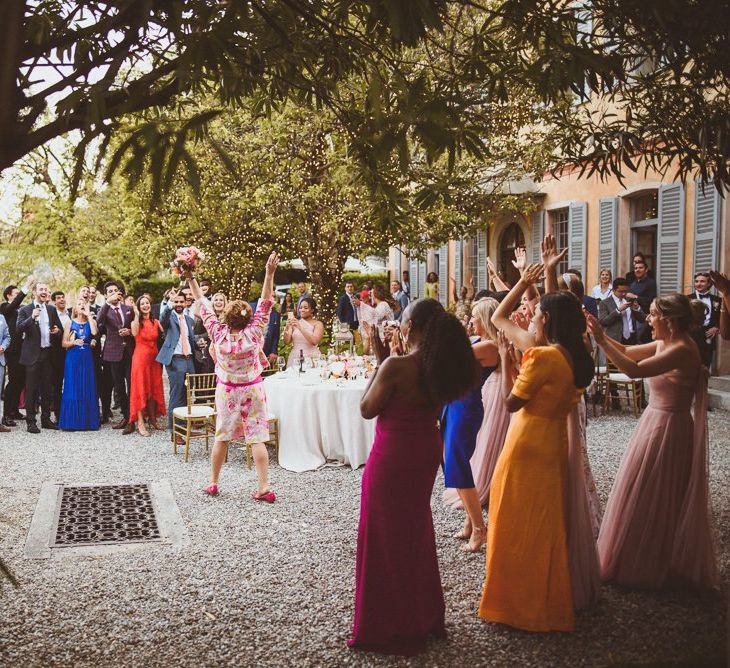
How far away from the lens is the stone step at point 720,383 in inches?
491

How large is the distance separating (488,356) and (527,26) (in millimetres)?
3007

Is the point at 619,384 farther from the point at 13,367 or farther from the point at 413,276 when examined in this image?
the point at 413,276

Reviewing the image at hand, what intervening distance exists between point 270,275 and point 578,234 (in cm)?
1174

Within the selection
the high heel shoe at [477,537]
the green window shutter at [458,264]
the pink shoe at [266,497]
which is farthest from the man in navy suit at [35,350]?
the green window shutter at [458,264]

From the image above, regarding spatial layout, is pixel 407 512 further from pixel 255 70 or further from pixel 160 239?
pixel 160 239

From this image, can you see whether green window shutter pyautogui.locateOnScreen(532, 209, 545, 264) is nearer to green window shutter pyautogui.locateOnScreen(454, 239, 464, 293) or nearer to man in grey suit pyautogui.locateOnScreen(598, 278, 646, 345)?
green window shutter pyautogui.locateOnScreen(454, 239, 464, 293)

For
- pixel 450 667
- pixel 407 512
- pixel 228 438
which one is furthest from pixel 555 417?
pixel 228 438

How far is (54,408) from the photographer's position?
1180cm

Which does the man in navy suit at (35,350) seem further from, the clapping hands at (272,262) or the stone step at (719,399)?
the stone step at (719,399)

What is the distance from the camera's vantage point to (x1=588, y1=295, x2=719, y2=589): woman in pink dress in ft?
16.8

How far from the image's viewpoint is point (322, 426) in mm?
8930

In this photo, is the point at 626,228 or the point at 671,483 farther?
the point at 626,228

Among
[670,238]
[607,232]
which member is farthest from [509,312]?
[607,232]

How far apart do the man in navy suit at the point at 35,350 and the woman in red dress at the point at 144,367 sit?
4.00 feet
